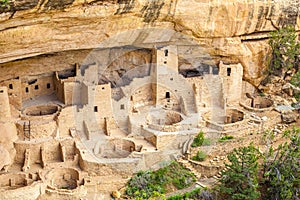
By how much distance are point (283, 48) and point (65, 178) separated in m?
8.47

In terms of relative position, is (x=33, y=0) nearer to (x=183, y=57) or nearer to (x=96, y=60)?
(x=96, y=60)

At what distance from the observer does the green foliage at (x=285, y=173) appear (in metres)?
13.6

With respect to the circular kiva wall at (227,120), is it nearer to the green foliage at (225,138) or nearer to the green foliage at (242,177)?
the green foliage at (225,138)

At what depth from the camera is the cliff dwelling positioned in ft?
43.0

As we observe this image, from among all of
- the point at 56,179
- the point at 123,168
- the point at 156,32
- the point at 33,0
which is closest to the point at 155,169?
the point at 123,168

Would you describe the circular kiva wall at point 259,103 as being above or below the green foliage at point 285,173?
above

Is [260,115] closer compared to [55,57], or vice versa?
[55,57]

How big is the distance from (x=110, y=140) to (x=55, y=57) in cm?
295

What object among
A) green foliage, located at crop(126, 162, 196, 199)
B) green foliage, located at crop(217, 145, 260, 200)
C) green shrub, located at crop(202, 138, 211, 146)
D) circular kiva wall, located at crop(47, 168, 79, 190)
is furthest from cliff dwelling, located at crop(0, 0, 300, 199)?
green foliage, located at crop(217, 145, 260, 200)

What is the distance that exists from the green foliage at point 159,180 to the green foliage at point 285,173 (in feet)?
6.86

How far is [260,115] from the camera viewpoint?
16.6 meters

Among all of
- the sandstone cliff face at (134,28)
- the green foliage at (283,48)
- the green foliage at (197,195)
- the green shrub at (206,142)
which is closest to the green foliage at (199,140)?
the green shrub at (206,142)

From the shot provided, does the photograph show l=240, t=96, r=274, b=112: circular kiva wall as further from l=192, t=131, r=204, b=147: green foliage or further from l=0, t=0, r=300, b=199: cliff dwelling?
l=192, t=131, r=204, b=147: green foliage

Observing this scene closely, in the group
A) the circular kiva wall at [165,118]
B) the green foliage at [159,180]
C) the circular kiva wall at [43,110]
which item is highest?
the circular kiva wall at [43,110]
